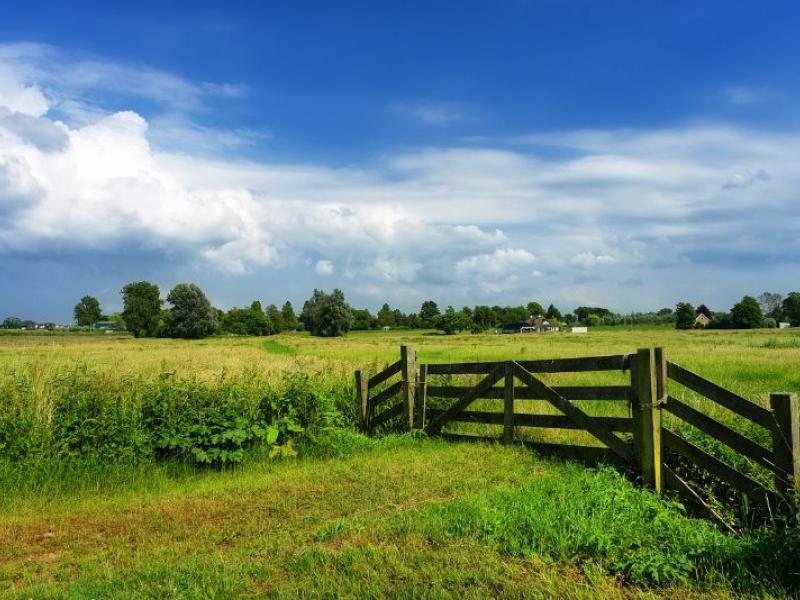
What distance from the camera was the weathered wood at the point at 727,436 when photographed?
6453mm

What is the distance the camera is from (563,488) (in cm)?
705

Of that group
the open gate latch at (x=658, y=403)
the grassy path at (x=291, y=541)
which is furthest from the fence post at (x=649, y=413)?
the grassy path at (x=291, y=541)

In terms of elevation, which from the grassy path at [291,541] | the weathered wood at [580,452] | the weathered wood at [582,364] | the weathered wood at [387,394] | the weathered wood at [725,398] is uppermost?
the weathered wood at [582,364]

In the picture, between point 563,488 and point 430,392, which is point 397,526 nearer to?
point 563,488

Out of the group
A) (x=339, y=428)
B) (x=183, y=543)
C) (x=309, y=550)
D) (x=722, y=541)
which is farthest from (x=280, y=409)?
(x=722, y=541)

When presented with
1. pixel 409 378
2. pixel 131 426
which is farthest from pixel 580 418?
pixel 131 426

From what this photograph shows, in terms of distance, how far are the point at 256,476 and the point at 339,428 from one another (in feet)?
8.83

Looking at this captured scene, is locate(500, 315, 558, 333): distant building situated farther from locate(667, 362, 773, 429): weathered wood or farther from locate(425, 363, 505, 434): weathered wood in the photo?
locate(667, 362, 773, 429): weathered wood

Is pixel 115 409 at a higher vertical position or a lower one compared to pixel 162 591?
higher

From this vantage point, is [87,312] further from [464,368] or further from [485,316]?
[464,368]

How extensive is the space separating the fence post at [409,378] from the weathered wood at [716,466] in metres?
5.22

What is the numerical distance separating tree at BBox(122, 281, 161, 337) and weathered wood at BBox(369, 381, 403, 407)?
11424 centimetres

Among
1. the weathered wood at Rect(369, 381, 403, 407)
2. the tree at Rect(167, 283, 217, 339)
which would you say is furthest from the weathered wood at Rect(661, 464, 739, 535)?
the tree at Rect(167, 283, 217, 339)

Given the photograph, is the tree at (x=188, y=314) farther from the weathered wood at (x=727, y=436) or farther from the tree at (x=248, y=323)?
the weathered wood at (x=727, y=436)
